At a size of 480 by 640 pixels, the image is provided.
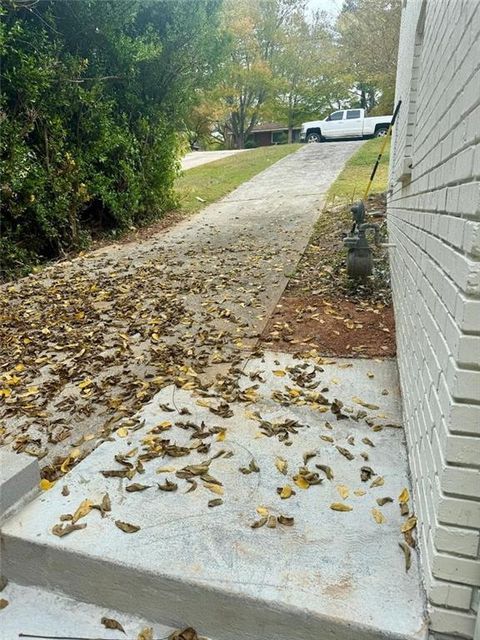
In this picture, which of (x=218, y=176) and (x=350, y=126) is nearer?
(x=218, y=176)

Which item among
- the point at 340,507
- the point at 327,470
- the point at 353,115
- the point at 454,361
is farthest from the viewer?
the point at 353,115

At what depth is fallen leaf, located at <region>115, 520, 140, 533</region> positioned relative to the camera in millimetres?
1657

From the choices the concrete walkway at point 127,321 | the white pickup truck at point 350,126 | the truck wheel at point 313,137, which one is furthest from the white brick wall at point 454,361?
the truck wheel at point 313,137

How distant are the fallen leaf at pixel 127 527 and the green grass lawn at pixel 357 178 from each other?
8725 mm

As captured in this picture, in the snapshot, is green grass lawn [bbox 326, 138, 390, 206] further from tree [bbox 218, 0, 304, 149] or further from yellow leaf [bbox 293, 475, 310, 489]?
tree [bbox 218, 0, 304, 149]

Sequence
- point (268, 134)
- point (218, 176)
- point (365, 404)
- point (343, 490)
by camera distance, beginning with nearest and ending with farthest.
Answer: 1. point (343, 490)
2. point (365, 404)
3. point (218, 176)
4. point (268, 134)

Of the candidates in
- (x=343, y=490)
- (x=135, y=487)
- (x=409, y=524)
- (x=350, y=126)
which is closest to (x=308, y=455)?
(x=343, y=490)

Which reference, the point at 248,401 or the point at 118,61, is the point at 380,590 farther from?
the point at 118,61

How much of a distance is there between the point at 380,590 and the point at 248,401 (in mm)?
1345

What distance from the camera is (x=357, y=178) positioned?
12008 mm

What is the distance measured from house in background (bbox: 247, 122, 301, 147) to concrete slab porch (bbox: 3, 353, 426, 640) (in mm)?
39913

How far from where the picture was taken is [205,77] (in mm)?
8648

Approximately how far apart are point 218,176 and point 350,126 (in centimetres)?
1057

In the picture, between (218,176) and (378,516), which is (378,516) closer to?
(378,516)
